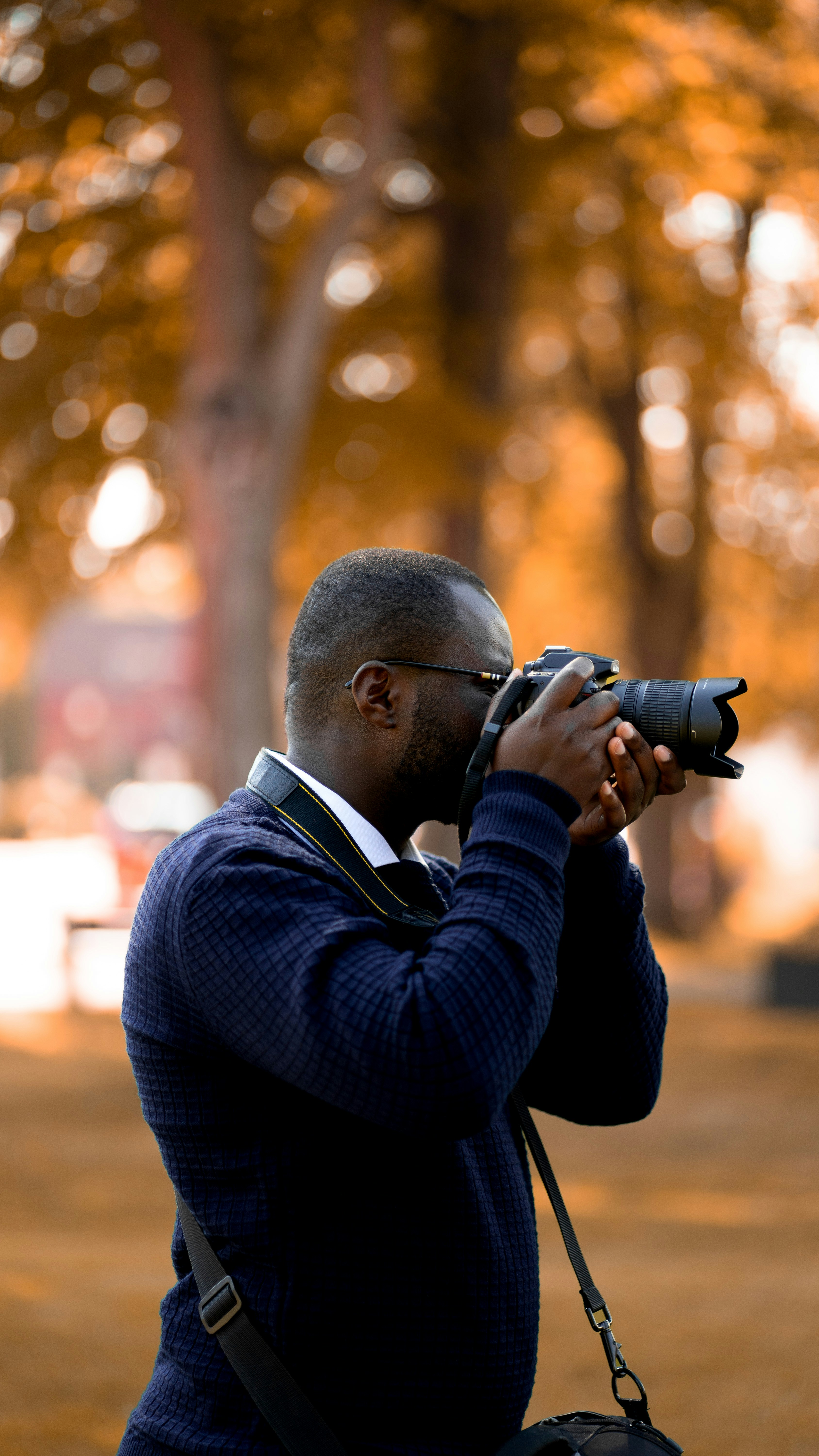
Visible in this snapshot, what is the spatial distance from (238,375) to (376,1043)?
7.34 meters

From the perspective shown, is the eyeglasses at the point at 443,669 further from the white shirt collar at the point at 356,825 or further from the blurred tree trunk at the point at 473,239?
the blurred tree trunk at the point at 473,239

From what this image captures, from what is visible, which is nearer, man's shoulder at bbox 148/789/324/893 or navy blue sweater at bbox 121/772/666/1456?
navy blue sweater at bbox 121/772/666/1456

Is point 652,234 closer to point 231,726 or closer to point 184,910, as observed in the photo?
point 231,726

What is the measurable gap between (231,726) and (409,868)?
22.8ft

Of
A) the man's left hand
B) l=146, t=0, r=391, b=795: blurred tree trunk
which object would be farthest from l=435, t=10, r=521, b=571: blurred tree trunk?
the man's left hand

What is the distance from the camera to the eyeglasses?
5.79ft

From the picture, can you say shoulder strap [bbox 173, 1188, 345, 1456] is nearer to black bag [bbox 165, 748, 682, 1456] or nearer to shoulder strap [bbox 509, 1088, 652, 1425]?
black bag [bbox 165, 748, 682, 1456]

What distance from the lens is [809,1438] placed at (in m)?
3.99

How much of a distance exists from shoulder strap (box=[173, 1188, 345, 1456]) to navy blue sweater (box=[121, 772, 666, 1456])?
21mm

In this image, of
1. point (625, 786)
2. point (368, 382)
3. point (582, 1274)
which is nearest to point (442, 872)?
point (625, 786)

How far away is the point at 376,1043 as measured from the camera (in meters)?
1.42

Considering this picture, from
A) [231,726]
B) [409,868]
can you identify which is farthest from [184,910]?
[231,726]

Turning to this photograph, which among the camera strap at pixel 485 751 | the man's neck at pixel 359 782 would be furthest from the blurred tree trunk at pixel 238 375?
the camera strap at pixel 485 751

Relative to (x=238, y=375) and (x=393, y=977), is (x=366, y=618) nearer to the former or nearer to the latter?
(x=393, y=977)
